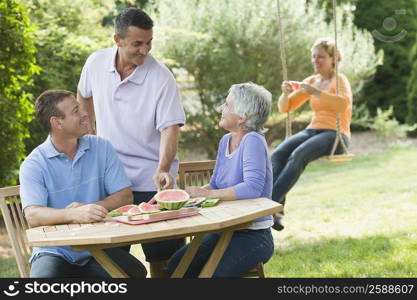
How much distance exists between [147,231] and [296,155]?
318cm

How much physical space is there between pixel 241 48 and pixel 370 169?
2.72 m

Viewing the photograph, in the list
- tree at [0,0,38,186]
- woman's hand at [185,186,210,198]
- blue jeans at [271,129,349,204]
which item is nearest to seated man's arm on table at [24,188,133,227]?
woman's hand at [185,186,210,198]

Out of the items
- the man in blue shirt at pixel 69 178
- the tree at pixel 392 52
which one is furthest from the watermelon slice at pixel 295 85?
the tree at pixel 392 52

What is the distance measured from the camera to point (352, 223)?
7996 millimetres

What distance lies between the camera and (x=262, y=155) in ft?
12.3

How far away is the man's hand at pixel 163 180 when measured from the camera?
378 centimetres

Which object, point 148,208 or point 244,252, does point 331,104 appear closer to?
point 244,252

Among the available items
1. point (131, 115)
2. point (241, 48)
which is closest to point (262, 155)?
point (131, 115)

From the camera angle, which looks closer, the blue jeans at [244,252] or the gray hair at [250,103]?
the blue jeans at [244,252]

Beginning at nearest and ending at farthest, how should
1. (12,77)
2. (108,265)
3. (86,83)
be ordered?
(108,265)
(86,83)
(12,77)

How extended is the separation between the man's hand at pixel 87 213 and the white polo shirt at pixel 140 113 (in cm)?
65

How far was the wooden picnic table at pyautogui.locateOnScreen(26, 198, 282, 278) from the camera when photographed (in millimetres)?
3062

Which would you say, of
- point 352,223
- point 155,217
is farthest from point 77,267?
point 352,223

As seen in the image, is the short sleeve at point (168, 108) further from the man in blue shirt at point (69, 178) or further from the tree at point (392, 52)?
the tree at point (392, 52)
